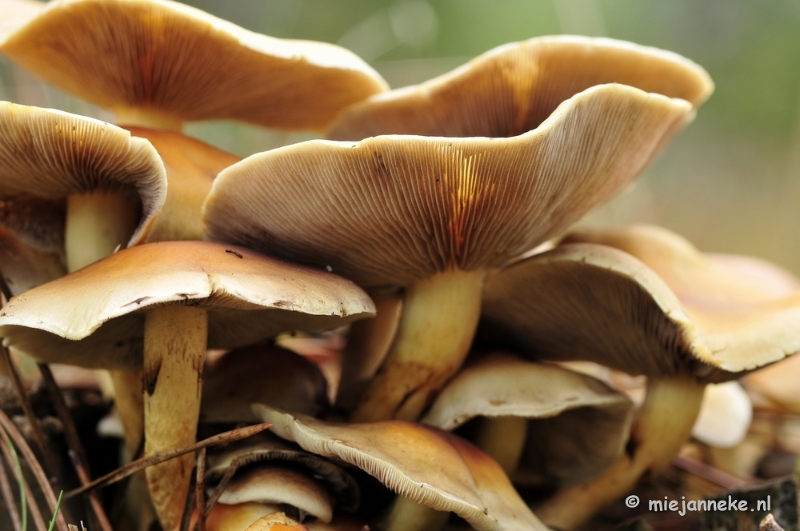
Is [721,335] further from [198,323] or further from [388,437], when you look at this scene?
[198,323]

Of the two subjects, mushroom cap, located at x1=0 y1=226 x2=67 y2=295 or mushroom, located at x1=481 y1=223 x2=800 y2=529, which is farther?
mushroom cap, located at x1=0 y1=226 x2=67 y2=295

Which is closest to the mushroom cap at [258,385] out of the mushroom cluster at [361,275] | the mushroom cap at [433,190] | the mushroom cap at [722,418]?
the mushroom cluster at [361,275]

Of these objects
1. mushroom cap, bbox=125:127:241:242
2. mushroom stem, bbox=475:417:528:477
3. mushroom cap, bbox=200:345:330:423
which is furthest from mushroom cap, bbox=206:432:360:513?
mushroom cap, bbox=125:127:241:242

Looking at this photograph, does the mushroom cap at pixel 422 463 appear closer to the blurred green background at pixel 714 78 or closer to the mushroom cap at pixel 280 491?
the mushroom cap at pixel 280 491

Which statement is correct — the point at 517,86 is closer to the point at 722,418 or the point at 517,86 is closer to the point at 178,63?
the point at 178,63

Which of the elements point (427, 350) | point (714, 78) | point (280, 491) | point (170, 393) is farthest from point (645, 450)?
point (714, 78)

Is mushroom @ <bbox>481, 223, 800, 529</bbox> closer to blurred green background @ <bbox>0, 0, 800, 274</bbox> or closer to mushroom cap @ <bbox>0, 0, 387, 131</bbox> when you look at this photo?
mushroom cap @ <bbox>0, 0, 387, 131</bbox>
